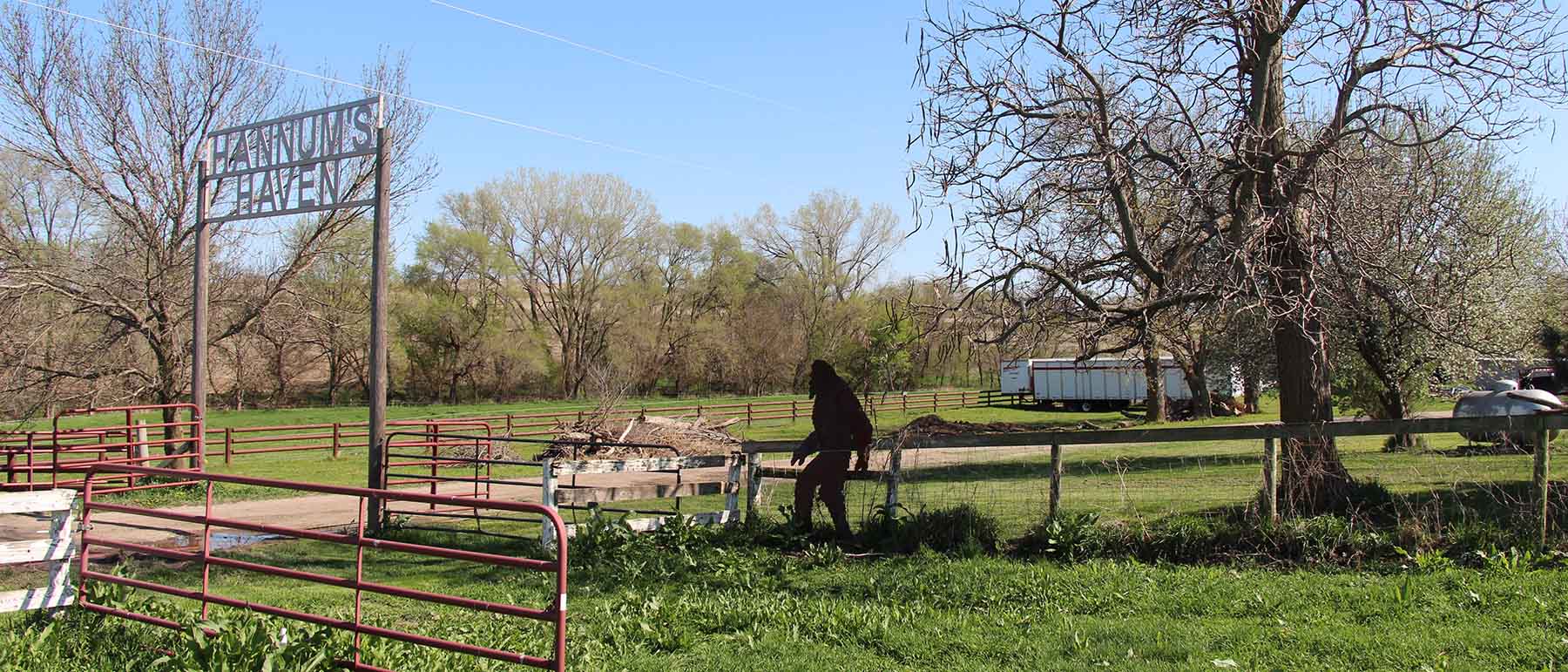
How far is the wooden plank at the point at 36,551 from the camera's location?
6832 millimetres

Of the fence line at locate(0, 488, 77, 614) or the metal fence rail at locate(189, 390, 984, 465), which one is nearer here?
the fence line at locate(0, 488, 77, 614)

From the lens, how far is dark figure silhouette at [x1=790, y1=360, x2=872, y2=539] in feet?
33.0

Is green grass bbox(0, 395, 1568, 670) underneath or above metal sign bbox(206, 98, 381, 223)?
underneath

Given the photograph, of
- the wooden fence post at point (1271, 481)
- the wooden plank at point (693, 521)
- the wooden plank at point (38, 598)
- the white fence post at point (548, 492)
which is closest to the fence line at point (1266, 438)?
the wooden fence post at point (1271, 481)

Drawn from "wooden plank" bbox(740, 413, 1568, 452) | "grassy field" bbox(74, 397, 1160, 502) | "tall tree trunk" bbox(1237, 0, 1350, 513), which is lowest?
"grassy field" bbox(74, 397, 1160, 502)

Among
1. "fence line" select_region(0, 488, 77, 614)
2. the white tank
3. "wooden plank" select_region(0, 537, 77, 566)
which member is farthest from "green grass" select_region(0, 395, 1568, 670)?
the white tank

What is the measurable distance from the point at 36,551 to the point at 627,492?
5.37m

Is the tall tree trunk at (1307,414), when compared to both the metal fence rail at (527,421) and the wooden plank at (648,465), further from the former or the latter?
the metal fence rail at (527,421)

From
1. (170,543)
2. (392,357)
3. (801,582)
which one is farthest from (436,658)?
(392,357)

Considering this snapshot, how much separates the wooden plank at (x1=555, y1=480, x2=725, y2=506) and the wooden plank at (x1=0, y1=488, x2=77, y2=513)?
4.65m

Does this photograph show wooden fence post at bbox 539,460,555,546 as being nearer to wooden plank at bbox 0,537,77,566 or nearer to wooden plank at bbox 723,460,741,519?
wooden plank at bbox 723,460,741,519

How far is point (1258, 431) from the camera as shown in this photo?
9023 millimetres

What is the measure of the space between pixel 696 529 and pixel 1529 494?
6.72 meters

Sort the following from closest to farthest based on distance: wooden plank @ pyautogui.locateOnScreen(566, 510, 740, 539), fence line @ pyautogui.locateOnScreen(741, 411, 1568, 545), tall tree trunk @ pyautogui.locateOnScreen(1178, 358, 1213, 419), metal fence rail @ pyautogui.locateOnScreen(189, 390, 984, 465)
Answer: fence line @ pyautogui.locateOnScreen(741, 411, 1568, 545) < wooden plank @ pyautogui.locateOnScreen(566, 510, 740, 539) < metal fence rail @ pyautogui.locateOnScreen(189, 390, 984, 465) < tall tree trunk @ pyautogui.locateOnScreen(1178, 358, 1213, 419)
